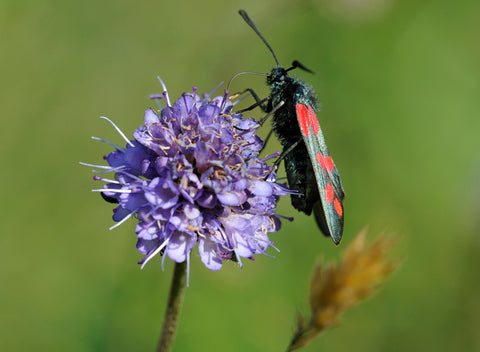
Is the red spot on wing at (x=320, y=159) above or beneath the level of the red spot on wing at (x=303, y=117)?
beneath

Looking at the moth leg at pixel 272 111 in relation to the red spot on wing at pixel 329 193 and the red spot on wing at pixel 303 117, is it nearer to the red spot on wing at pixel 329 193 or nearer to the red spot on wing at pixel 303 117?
the red spot on wing at pixel 303 117

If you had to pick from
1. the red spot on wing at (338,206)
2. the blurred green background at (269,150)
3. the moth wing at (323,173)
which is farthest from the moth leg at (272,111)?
the blurred green background at (269,150)

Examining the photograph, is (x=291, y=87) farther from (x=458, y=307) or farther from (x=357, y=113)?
(x=458, y=307)

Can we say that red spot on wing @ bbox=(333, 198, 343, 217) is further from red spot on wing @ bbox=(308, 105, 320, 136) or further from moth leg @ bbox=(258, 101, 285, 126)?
moth leg @ bbox=(258, 101, 285, 126)

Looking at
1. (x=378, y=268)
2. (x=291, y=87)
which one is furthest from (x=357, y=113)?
(x=378, y=268)

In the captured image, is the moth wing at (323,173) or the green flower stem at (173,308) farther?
the moth wing at (323,173)

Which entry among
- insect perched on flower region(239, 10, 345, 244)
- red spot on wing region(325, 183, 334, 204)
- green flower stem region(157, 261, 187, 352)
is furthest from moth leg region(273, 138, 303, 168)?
green flower stem region(157, 261, 187, 352)
